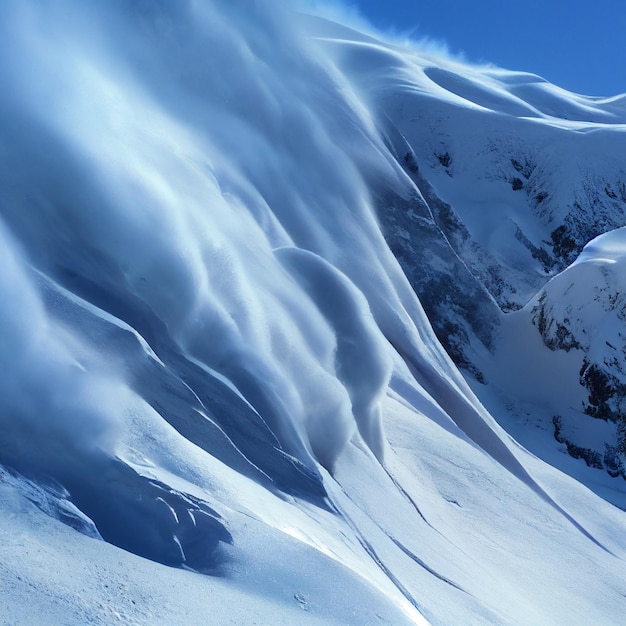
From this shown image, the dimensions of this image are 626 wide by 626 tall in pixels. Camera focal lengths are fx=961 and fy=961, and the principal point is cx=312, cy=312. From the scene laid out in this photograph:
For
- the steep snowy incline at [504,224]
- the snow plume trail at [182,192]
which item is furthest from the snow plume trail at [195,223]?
the steep snowy incline at [504,224]

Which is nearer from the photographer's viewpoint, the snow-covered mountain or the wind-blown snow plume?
the snow-covered mountain

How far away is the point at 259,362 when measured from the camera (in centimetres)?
625

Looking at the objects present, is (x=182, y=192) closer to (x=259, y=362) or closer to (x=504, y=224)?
(x=259, y=362)

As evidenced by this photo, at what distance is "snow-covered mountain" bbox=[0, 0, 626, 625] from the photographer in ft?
12.9

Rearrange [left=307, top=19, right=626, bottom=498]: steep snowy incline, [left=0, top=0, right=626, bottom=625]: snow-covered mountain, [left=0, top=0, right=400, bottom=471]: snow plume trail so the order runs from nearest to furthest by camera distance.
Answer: [left=0, top=0, right=626, bottom=625]: snow-covered mountain → [left=0, top=0, right=400, bottom=471]: snow plume trail → [left=307, top=19, right=626, bottom=498]: steep snowy incline

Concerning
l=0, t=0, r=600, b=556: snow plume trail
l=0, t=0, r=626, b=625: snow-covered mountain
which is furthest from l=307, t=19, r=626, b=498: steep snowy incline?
l=0, t=0, r=600, b=556: snow plume trail

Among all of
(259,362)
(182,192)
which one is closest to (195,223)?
(182,192)

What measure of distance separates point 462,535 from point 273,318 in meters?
2.21

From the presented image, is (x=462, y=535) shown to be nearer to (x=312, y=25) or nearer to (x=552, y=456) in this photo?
(x=552, y=456)

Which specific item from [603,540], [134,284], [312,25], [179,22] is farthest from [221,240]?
[312,25]

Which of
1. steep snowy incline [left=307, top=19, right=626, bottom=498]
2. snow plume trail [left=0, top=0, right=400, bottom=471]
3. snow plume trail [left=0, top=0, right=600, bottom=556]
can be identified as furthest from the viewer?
steep snowy incline [left=307, top=19, right=626, bottom=498]

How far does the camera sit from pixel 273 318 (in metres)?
7.38

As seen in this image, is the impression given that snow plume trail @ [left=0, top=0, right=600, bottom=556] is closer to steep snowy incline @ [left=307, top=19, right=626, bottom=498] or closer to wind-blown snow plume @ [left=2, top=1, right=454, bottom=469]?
wind-blown snow plume @ [left=2, top=1, right=454, bottom=469]

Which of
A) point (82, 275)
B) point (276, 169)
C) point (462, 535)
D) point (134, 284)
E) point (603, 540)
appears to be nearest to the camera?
point (82, 275)
